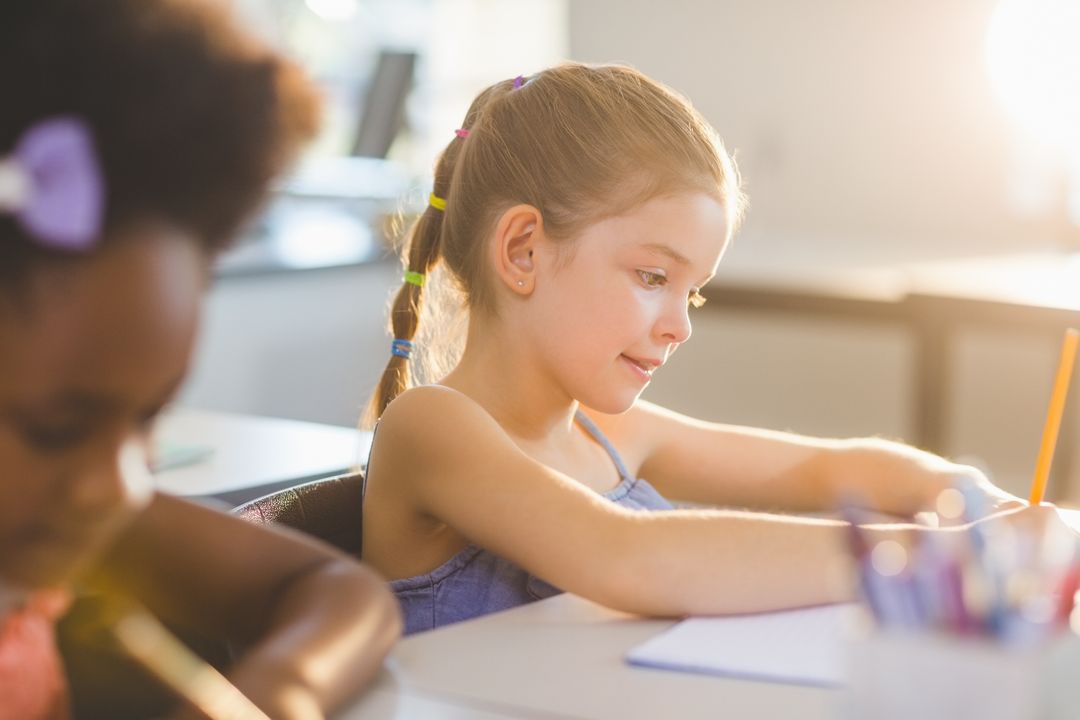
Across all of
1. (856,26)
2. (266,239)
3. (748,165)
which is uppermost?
(856,26)

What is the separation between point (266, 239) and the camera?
3.94m

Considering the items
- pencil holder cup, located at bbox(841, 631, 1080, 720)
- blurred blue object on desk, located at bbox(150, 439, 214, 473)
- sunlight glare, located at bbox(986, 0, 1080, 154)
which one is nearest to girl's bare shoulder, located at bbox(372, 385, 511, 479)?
pencil holder cup, located at bbox(841, 631, 1080, 720)

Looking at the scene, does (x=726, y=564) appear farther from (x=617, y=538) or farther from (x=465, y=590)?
(x=465, y=590)

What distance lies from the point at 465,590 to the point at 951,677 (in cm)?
68

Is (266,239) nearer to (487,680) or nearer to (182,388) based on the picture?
(487,680)

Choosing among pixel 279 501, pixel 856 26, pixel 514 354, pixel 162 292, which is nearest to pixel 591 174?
pixel 514 354

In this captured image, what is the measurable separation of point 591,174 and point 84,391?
88 centimetres

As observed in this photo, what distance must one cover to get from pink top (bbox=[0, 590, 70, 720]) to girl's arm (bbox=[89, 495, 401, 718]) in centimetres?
12

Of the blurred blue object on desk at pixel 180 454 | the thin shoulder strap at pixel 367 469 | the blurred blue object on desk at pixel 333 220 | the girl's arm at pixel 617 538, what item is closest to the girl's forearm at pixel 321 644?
the girl's arm at pixel 617 538

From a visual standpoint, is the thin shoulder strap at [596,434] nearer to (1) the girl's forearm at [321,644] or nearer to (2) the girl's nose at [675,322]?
(2) the girl's nose at [675,322]

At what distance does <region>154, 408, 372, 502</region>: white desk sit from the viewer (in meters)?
1.69

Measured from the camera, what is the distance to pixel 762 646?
963 millimetres

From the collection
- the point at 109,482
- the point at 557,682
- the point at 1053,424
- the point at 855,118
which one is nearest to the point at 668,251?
the point at 1053,424

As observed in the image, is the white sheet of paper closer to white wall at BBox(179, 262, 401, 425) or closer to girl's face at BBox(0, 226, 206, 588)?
girl's face at BBox(0, 226, 206, 588)
